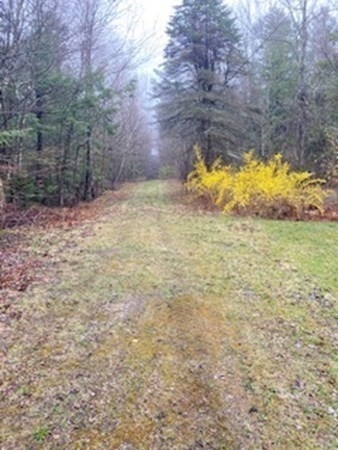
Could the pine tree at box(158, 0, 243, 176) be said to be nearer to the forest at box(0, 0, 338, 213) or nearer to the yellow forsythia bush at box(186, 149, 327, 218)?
the forest at box(0, 0, 338, 213)

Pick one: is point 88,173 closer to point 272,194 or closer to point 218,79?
point 218,79

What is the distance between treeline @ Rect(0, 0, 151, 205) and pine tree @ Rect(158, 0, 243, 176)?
175 cm

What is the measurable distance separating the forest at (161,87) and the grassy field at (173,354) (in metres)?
4.17

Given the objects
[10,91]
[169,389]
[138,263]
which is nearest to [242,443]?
[169,389]

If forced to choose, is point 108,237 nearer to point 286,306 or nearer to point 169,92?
point 286,306

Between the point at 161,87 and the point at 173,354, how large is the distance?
1421cm

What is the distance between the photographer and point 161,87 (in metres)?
15.6

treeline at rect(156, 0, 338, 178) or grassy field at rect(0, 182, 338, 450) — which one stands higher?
treeline at rect(156, 0, 338, 178)

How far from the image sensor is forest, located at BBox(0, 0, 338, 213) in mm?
9750

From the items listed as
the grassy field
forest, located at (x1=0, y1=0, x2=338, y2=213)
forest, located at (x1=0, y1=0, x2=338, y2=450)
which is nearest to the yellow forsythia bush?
forest, located at (x1=0, y1=0, x2=338, y2=450)

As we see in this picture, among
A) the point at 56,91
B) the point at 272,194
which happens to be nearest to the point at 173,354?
the point at 272,194

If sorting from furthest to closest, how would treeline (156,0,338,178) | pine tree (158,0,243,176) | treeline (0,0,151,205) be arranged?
1. pine tree (158,0,243,176)
2. treeline (156,0,338,178)
3. treeline (0,0,151,205)

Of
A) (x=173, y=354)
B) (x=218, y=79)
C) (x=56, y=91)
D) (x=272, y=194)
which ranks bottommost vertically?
(x=173, y=354)

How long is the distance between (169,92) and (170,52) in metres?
1.52
